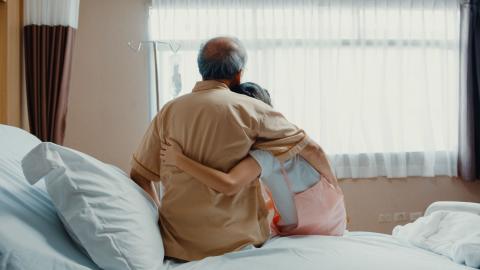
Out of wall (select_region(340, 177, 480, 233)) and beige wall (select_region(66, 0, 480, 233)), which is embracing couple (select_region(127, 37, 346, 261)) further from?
wall (select_region(340, 177, 480, 233))

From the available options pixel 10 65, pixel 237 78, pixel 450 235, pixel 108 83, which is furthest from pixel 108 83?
pixel 450 235

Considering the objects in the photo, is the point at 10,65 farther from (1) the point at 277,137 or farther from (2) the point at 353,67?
(2) the point at 353,67

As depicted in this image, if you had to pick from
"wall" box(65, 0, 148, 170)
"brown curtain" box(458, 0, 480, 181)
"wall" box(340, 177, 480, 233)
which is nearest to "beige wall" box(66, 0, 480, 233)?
"wall" box(65, 0, 148, 170)

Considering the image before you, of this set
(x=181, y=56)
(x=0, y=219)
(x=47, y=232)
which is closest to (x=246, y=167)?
(x=47, y=232)

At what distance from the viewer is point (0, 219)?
3.28ft

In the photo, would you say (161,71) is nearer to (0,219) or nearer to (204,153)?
(204,153)

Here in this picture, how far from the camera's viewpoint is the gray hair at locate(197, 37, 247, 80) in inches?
61.1

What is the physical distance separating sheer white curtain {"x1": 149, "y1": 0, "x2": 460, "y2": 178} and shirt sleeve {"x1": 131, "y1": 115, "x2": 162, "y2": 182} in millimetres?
2051

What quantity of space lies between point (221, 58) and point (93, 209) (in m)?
0.71

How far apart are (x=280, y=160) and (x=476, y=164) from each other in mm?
3193

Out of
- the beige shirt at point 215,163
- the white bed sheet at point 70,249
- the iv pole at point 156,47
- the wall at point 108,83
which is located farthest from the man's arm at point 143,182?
the wall at point 108,83

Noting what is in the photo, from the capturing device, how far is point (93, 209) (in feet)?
3.70

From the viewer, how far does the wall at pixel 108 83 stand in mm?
3572

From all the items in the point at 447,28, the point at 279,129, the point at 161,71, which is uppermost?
the point at 447,28
